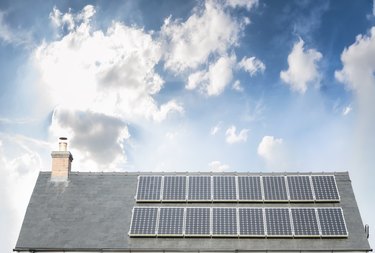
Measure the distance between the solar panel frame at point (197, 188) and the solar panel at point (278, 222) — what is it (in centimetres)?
404

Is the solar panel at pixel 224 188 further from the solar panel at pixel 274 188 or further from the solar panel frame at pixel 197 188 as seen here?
the solar panel at pixel 274 188

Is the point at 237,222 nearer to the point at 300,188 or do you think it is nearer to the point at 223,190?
the point at 223,190

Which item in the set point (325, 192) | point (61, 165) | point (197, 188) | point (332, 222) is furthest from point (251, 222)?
point (61, 165)

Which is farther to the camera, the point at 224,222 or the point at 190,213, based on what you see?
the point at 190,213

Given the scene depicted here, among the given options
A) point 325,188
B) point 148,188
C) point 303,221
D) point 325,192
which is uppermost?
point 325,188

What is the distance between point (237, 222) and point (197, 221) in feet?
8.35

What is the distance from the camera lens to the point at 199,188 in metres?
35.2

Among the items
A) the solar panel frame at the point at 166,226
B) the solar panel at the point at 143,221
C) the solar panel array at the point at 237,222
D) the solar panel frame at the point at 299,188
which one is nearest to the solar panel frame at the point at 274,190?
the solar panel frame at the point at 299,188

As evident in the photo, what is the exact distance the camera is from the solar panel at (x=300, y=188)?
34.3m

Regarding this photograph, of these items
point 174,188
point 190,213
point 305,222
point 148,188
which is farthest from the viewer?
point 148,188

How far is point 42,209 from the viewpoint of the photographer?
34.4 metres

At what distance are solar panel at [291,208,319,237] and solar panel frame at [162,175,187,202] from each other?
24.1 ft

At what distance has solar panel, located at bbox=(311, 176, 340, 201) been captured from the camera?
34.1m

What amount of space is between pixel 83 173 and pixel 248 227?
12.4m
